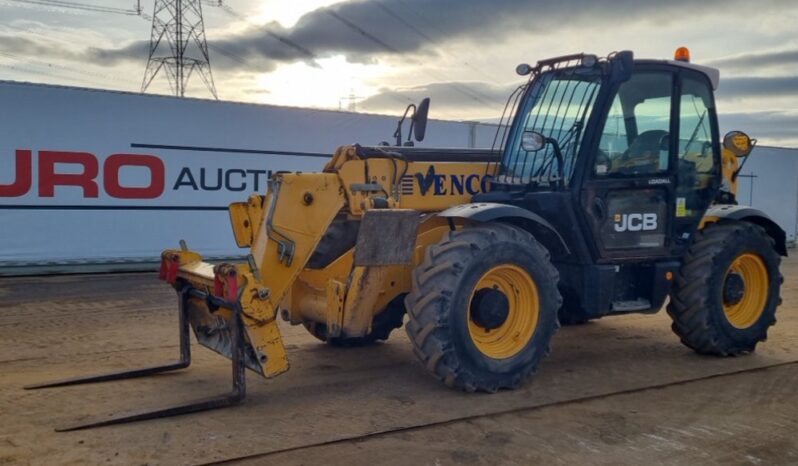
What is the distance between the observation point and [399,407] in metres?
5.42

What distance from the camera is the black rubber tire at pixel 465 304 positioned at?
5.42 m

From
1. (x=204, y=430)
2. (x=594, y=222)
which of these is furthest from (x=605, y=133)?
(x=204, y=430)

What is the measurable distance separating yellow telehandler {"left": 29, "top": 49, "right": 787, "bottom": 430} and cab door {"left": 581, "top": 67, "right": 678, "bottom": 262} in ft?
0.05

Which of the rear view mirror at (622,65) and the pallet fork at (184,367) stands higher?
the rear view mirror at (622,65)

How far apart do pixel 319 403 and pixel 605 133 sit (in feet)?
10.6

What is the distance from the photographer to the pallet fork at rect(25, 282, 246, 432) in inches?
194

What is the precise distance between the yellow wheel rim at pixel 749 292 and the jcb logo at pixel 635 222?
113cm

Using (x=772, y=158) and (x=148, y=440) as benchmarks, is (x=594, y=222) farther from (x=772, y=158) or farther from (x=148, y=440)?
(x=772, y=158)

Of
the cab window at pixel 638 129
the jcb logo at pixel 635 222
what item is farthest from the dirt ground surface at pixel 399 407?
the cab window at pixel 638 129

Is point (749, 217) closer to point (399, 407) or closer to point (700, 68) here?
point (700, 68)

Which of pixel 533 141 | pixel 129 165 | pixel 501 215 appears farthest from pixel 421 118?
pixel 129 165

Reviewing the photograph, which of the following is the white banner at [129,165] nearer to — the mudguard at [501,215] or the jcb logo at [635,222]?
the mudguard at [501,215]

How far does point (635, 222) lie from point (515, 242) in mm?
1502

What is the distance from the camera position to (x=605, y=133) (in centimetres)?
645
